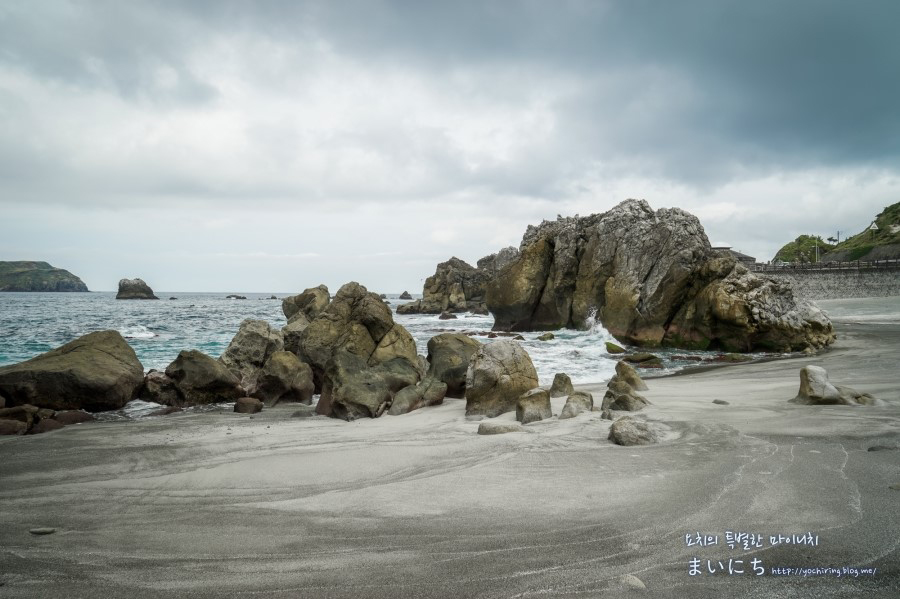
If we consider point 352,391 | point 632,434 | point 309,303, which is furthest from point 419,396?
point 309,303

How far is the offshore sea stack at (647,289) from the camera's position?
20188 millimetres

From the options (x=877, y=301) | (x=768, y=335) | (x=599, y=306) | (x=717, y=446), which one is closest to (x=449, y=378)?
(x=717, y=446)

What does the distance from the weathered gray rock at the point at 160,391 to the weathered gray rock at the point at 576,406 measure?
337 inches

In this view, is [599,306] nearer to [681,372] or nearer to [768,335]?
[768,335]

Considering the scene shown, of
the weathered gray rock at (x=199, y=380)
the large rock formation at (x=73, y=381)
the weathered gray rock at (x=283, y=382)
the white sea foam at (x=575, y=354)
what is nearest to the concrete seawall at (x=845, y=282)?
the white sea foam at (x=575, y=354)

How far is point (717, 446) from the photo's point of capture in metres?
5.34

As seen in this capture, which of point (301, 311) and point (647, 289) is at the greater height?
point (647, 289)

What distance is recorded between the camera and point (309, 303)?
23719mm

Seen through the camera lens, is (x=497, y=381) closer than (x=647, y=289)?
Yes

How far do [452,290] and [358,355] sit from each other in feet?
174

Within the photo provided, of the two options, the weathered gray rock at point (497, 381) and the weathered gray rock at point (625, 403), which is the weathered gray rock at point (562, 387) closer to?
the weathered gray rock at point (497, 381)

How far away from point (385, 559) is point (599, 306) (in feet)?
81.7

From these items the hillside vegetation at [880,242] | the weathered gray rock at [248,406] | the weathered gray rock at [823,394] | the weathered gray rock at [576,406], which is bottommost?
the weathered gray rock at [248,406]

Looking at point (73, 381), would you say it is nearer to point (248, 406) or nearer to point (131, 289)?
point (248, 406)
